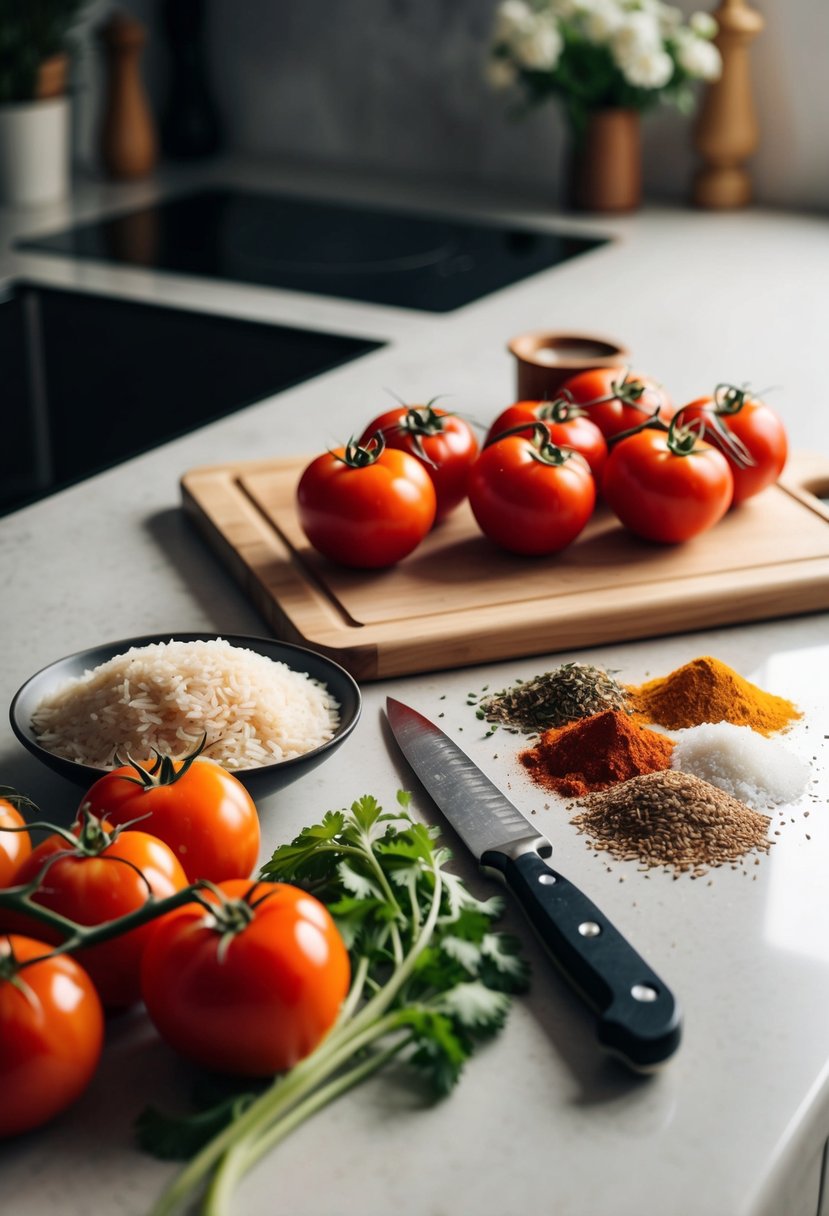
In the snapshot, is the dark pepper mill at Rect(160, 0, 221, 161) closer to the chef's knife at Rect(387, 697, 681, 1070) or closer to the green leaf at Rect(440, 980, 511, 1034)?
the chef's knife at Rect(387, 697, 681, 1070)

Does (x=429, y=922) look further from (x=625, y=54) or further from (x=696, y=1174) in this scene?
(x=625, y=54)

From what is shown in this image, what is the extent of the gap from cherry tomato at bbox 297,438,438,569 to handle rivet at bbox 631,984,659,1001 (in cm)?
53

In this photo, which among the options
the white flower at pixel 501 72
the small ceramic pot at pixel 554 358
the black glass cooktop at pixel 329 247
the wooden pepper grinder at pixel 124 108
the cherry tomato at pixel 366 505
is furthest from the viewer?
the wooden pepper grinder at pixel 124 108

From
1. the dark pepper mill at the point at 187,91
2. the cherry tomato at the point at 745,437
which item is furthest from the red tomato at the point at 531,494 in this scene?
the dark pepper mill at the point at 187,91

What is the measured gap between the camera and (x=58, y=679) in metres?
0.98

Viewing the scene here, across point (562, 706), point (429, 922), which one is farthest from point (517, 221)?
point (429, 922)

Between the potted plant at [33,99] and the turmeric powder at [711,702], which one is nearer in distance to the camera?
the turmeric powder at [711,702]

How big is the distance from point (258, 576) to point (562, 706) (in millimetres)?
300

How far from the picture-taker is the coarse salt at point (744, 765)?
930mm

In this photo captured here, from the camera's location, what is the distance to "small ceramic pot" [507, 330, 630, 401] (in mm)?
1437

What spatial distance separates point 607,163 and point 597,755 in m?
1.69

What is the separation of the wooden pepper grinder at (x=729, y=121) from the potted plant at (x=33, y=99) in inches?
44.4

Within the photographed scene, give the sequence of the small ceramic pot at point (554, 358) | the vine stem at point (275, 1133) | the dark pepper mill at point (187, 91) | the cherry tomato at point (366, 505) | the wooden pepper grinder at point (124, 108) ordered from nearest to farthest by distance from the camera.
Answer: the vine stem at point (275, 1133), the cherry tomato at point (366, 505), the small ceramic pot at point (554, 358), the wooden pepper grinder at point (124, 108), the dark pepper mill at point (187, 91)

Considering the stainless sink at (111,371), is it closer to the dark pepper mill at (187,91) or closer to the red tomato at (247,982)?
the dark pepper mill at (187,91)
